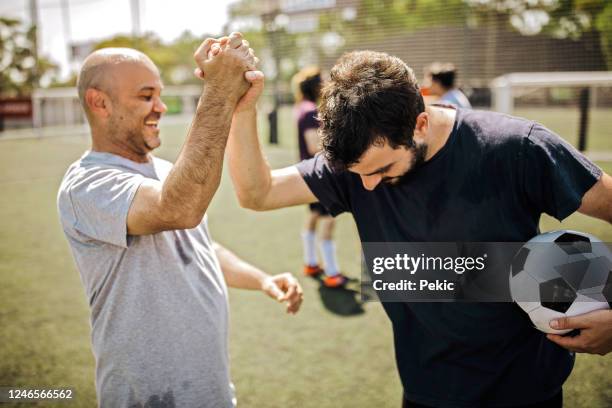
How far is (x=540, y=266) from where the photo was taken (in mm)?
1832

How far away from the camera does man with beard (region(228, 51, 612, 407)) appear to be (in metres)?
1.67

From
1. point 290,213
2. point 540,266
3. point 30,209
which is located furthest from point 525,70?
point 540,266

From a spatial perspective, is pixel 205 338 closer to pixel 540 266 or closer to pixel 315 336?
pixel 540 266

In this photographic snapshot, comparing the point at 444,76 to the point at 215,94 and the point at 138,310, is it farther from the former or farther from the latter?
the point at 138,310

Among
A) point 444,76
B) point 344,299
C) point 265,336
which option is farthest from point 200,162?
point 444,76

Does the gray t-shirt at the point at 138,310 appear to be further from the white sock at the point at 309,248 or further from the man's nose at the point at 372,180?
the white sock at the point at 309,248

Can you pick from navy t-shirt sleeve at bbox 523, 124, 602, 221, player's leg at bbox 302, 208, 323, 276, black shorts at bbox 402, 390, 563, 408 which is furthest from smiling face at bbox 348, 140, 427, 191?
player's leg at bbox 302, 208, 323, 276

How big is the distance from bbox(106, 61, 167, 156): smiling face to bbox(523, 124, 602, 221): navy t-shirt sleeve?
141 centimetres

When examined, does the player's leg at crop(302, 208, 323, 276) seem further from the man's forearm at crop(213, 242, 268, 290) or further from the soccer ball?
the soccer ball

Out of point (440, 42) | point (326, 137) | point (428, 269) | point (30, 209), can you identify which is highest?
point (440, 42)

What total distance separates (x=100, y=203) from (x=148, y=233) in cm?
19

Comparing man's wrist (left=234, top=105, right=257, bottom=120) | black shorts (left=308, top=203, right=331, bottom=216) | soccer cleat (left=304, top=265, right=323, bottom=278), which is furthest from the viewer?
soccer cleat (left=304, top=265, right=323, bottom=278)

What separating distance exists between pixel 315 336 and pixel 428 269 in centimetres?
240

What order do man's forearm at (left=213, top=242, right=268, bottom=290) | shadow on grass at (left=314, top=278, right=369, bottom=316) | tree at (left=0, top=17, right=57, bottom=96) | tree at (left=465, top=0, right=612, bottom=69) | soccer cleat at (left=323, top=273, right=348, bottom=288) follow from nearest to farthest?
1. man's forearm at (left=213, top=242, right=268, bottom=290)
2. shadow on grass at (left=314, top=278, right=369, bottom=316)
3. soccer cleat at (left=323, top=273, right=348, bottom=288)
4. tree at (left=465, top=0, right=612, bottom=69)
5. tree at (left=0, top=17, right=57, bottom=96)
